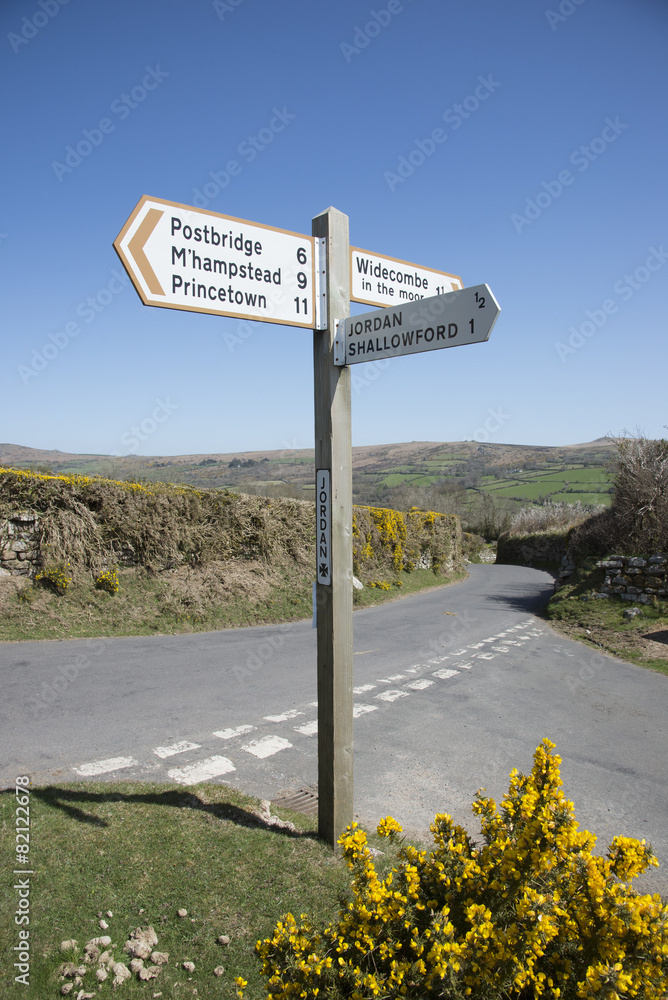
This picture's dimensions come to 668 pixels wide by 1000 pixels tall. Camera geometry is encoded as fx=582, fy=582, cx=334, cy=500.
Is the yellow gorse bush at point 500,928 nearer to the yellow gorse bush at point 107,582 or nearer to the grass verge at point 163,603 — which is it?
the grass verge at point 163,603

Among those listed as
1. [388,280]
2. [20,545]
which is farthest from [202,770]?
[20,545]

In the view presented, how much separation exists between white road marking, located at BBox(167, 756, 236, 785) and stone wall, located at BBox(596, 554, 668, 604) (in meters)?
10.4

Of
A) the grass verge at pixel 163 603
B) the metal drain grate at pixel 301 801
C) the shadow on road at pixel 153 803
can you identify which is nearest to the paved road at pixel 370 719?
the metal drain grate at pixel 301 801

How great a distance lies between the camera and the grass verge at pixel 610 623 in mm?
9977

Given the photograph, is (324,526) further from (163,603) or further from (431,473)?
(431,473)

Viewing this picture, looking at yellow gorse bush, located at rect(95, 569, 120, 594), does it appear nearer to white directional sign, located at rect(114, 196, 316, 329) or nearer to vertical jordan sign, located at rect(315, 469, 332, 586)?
vertical jordan sign, located at rect(315, 469, 332, 586)

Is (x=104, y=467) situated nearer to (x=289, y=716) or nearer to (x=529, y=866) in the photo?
(x=289, y=716)

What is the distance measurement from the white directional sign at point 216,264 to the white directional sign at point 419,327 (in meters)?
0.26

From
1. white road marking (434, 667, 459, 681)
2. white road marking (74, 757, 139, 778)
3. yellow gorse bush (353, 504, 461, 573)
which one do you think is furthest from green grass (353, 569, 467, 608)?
white road marking (74, 757, 139, 778)

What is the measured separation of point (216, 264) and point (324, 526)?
1548mm

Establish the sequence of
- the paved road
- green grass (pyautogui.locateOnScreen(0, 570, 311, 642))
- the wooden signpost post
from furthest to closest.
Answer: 1. green grass (pyautogui.locateOnScreen(0, 570, 311, 642))
2. the paved road
3. the wooden signpost post

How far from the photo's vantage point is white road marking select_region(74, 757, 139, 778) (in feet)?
15.0

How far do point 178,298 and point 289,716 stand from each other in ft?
15.5

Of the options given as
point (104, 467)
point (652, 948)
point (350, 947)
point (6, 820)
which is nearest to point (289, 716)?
point (6, 820)
